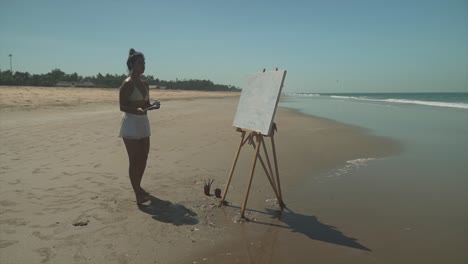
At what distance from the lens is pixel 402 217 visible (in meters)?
5.20

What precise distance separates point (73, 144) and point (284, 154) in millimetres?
5683

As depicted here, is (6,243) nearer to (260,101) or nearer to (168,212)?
(168,212)

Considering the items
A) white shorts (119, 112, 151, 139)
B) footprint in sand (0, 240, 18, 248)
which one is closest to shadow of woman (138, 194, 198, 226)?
white shorts (119, 112, 151, 139)

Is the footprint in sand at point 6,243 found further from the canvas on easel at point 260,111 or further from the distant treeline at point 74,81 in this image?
the distant treeline at point 74,81

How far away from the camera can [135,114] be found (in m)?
5.53

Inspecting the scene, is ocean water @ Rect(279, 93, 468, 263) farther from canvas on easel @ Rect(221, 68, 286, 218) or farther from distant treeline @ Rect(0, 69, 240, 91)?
distant treeline @ Rect(0, 69, 240, 91)

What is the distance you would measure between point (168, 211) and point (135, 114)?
152 centimetres

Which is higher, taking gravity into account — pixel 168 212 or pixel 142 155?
pixel 142 155

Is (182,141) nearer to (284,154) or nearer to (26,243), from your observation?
(284,154)

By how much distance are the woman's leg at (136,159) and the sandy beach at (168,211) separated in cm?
26

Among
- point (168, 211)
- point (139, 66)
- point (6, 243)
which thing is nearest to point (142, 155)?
point (168, 211)

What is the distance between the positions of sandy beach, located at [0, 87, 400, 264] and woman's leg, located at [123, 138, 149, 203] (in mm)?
264

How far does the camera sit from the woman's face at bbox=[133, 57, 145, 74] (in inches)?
217

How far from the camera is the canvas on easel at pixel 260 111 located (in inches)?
202
